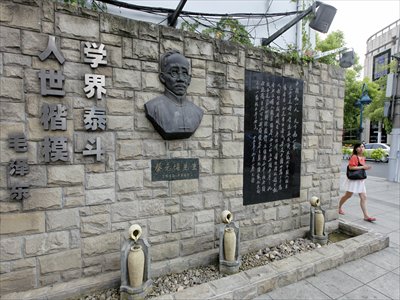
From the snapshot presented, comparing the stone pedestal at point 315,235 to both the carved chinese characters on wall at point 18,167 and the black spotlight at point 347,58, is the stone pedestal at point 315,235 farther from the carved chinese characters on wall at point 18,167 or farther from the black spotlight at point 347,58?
the carved chinese characters on wall at point 18,167

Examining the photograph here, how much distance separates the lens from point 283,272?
2.80 metres

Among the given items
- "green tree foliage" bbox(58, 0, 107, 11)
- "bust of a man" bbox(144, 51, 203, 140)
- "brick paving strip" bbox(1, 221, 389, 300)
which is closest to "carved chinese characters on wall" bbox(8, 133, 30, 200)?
"brick paving strip" bbox(1, 221, 389, 300)

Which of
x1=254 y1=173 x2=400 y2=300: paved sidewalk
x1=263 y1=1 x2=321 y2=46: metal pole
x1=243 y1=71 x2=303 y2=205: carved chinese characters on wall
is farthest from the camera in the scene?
x1=263 y1=1 x2=321 y2=46: metal pole

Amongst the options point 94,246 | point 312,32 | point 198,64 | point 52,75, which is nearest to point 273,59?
point 198,64

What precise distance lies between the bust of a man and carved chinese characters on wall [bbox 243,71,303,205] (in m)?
0.95

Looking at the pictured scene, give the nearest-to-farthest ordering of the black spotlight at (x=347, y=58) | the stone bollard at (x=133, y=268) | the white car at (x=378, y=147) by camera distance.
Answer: the stone bollard at (x=133, y=268)
the black spotlight at (x=347, y=58)
the white car at (x=378, y=147)

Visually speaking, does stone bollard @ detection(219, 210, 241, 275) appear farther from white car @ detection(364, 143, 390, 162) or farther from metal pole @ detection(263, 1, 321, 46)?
white car @ detection(364, 143, 390, 162)

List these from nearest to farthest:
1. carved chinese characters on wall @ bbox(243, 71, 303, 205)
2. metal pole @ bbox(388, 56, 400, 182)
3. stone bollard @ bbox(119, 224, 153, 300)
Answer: stone bollard @ bbox(119, 224, 153, 300) < carved chinese characters on wall @ bbox(243, 71, 303, 205) < metal pole @ bbox(388, 56, 400, 182)

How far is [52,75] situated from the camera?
230 centimetres

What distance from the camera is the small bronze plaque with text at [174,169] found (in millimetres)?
2842

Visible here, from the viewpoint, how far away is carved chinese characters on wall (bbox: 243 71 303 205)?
3406mm

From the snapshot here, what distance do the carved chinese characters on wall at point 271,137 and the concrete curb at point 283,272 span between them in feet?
3.00

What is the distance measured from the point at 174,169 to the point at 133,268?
1149 millimetres

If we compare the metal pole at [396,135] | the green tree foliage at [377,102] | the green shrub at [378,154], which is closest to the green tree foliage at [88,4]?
the metal pole at [396,135]
